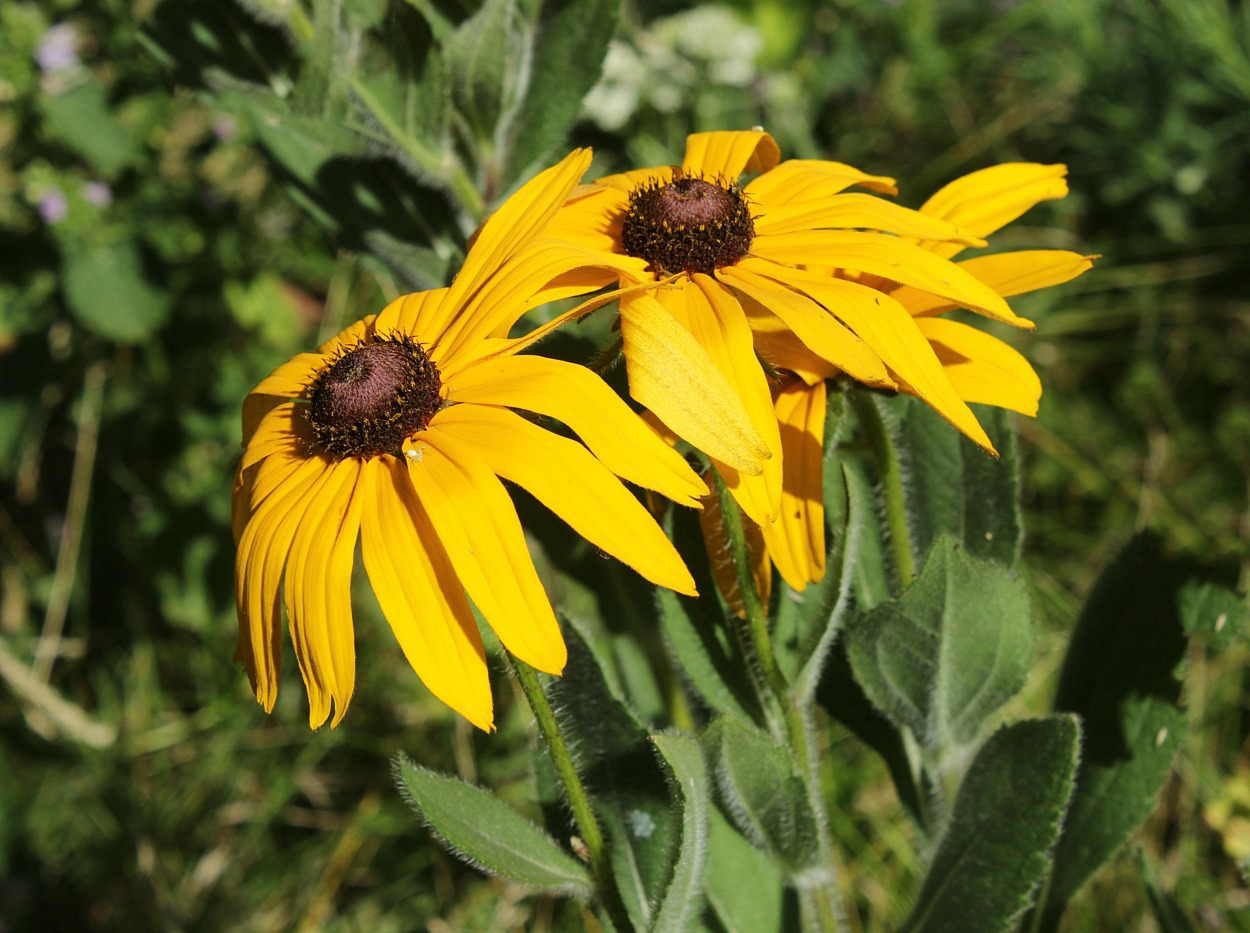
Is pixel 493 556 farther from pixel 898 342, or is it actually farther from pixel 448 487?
pixel 898 342

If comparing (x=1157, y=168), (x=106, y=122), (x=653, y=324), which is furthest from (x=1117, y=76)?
(x=653, y=324)

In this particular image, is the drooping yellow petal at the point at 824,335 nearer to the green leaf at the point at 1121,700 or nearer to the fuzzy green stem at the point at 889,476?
the fuzzy green stem at the point at 889,476

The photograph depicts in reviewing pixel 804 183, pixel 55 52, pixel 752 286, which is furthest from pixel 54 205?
pixel 752 286

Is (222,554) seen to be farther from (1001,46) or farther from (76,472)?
(1001,46)

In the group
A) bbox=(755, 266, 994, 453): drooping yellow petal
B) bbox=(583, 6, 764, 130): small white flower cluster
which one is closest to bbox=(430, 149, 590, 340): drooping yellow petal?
bbox=(755, 266, 994, 453): drooping yellow petal

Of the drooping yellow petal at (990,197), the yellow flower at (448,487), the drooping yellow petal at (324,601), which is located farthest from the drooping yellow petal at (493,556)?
the drooping yellow petal at (990,197)

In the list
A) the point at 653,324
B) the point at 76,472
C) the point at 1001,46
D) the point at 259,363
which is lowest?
the point at 76,472
